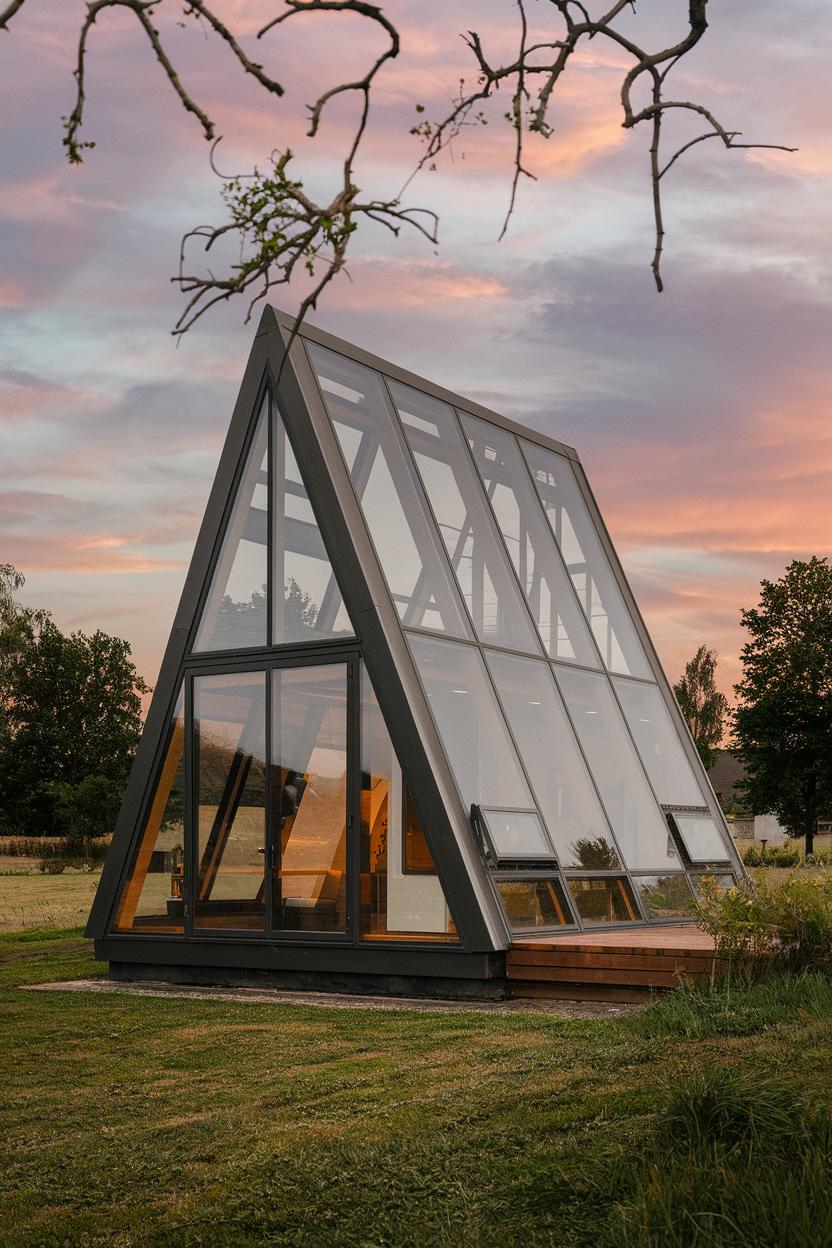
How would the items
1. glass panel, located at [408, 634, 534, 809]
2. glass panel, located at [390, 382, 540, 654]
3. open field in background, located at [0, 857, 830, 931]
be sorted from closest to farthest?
glass panel, located at [408, 634, 534, 809]
glass panel, located at [390, 382, 540, 654]
open field in background, located at [0, 857, 830, 931]

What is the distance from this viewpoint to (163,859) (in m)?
11.1

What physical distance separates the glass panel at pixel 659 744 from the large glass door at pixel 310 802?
378 centimetres

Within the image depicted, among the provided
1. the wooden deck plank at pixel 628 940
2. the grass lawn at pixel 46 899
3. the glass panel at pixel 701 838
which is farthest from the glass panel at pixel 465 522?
the grass lawn at pixel 46 899

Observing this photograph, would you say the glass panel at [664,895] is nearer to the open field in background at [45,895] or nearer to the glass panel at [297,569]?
the open field in background at [45,895]

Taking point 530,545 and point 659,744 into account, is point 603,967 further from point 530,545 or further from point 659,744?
point 530,545

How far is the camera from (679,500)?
15.3 meters

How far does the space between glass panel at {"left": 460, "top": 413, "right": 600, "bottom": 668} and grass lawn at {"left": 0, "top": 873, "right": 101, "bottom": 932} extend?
795 centimetres

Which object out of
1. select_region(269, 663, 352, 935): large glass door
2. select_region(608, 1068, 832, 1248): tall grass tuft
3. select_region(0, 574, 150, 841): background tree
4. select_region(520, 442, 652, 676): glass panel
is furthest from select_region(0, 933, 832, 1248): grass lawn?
select_region(0, 574, 150, 841): background tree

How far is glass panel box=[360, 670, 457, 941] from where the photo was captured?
31.8 ft

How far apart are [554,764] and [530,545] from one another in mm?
2677

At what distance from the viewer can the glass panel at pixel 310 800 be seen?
10.2m

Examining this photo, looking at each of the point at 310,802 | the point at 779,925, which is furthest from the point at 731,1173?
the point at 310,802

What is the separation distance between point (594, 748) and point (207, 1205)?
7.88 meters

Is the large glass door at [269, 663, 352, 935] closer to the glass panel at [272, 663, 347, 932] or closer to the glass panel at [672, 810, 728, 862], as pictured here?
the glass panel at [272, 663, 347, 932]
